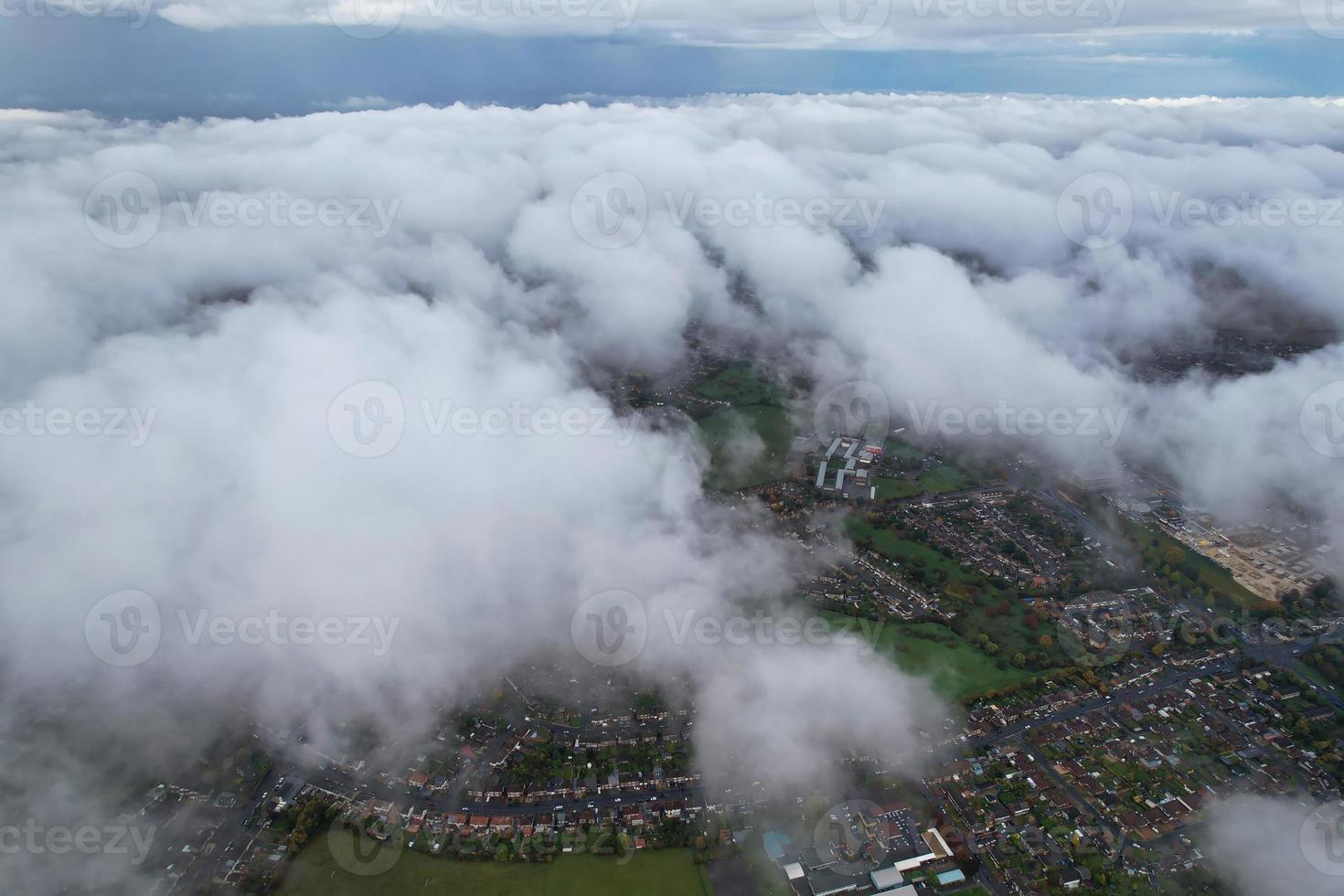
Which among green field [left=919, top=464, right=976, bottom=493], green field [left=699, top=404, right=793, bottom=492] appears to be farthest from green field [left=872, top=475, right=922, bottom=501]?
green field [left=699, top=404, right=793, bottom=492]

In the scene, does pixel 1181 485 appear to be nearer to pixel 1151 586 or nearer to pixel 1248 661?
pixel 1151 586

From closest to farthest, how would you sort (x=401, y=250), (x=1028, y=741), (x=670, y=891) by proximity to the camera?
1. (x=670, y=891)
2. (x=1028, y=741)
3. (x=401, y=250)

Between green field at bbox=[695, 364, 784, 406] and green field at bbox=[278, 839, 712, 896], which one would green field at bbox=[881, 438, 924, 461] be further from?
green field at bbox=[278, 839, 712, 896]

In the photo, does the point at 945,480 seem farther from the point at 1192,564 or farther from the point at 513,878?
the point at 513,878

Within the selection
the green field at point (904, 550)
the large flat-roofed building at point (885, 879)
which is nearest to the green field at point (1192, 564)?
the green field at point (904, 550)

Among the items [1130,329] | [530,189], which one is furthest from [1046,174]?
[530,189]

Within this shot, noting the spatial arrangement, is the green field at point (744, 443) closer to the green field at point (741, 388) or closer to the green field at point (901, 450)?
the green field at point (741, 388)
